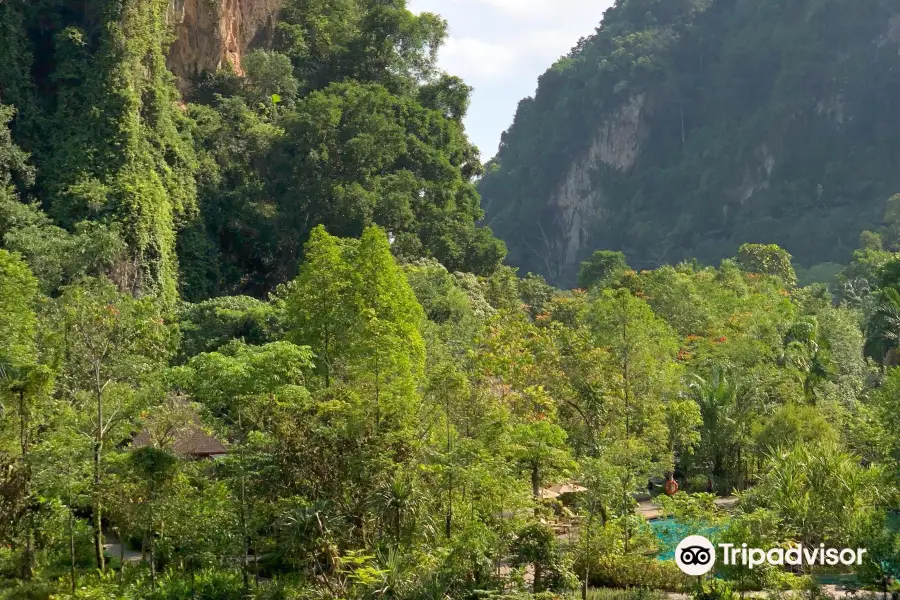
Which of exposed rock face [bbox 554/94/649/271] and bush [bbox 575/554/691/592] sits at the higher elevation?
exposed rock face [bbox 554/94/649/271]

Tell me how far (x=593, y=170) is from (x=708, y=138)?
38.5ft

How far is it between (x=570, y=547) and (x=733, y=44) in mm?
86051

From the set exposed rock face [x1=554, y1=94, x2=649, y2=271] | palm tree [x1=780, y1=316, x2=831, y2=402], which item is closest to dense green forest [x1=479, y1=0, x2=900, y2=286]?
exposed rock face [x1=554, y1=94, x2=649, y2=271]

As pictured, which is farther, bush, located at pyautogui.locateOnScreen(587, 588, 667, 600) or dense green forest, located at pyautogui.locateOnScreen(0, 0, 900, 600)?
bush, located at pyautogui.locateOnScreen(587, 588, 667, 600)

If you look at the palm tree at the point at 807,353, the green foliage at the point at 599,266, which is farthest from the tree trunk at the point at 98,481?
the green foliage at the point at 599,266

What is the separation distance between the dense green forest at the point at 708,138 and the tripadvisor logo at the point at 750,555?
5985 centimetres

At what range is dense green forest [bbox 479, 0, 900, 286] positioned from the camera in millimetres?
84438

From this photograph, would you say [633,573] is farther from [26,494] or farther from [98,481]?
[26,494]

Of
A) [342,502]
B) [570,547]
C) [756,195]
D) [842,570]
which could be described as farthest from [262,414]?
[756,195]

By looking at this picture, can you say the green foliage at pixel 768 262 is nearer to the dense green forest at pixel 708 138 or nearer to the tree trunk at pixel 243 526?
the dense green forest at pixel 708 138

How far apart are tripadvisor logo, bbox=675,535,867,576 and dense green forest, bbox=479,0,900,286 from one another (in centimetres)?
5985

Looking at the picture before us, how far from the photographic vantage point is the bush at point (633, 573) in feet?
59.1

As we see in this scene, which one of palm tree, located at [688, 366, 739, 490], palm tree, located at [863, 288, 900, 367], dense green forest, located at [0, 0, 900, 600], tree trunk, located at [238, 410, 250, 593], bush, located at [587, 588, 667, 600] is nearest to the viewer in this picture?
tree trunk, located at [238, 410, 250, 593]

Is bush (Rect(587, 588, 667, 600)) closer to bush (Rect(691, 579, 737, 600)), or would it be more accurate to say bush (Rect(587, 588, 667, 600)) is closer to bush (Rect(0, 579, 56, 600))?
bush (Rect(691, 579, 737, 600))
